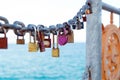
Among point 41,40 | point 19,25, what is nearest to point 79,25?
point 41,40

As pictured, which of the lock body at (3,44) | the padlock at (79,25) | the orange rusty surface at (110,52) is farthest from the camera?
the orange rusty surface at (110,52)

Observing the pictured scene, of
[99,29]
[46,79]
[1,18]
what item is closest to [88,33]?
[99,29]

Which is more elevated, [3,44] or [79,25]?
[79,25]

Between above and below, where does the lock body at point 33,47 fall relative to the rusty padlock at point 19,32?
below

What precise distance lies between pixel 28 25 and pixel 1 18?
0.60ft

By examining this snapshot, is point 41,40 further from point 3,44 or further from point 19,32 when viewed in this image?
point 3,44

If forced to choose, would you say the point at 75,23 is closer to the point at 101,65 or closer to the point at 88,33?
the point at 88,33

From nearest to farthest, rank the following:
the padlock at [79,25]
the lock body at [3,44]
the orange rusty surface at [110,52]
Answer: the lock body at [3,44] < the padlock at [79,25] < the orange rusty surface at [110,52]

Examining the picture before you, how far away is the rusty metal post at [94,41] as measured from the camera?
2.02m

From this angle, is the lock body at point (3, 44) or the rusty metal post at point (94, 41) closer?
the lock body at point (3, 44)

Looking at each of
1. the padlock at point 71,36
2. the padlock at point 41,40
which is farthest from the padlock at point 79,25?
the padlock at point 41,40

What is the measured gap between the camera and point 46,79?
26172 millimetres

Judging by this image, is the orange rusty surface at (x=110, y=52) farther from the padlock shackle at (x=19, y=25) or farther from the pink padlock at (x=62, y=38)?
the padlock shackle at (x=19, y=25)

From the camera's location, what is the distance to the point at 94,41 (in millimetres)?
2031
